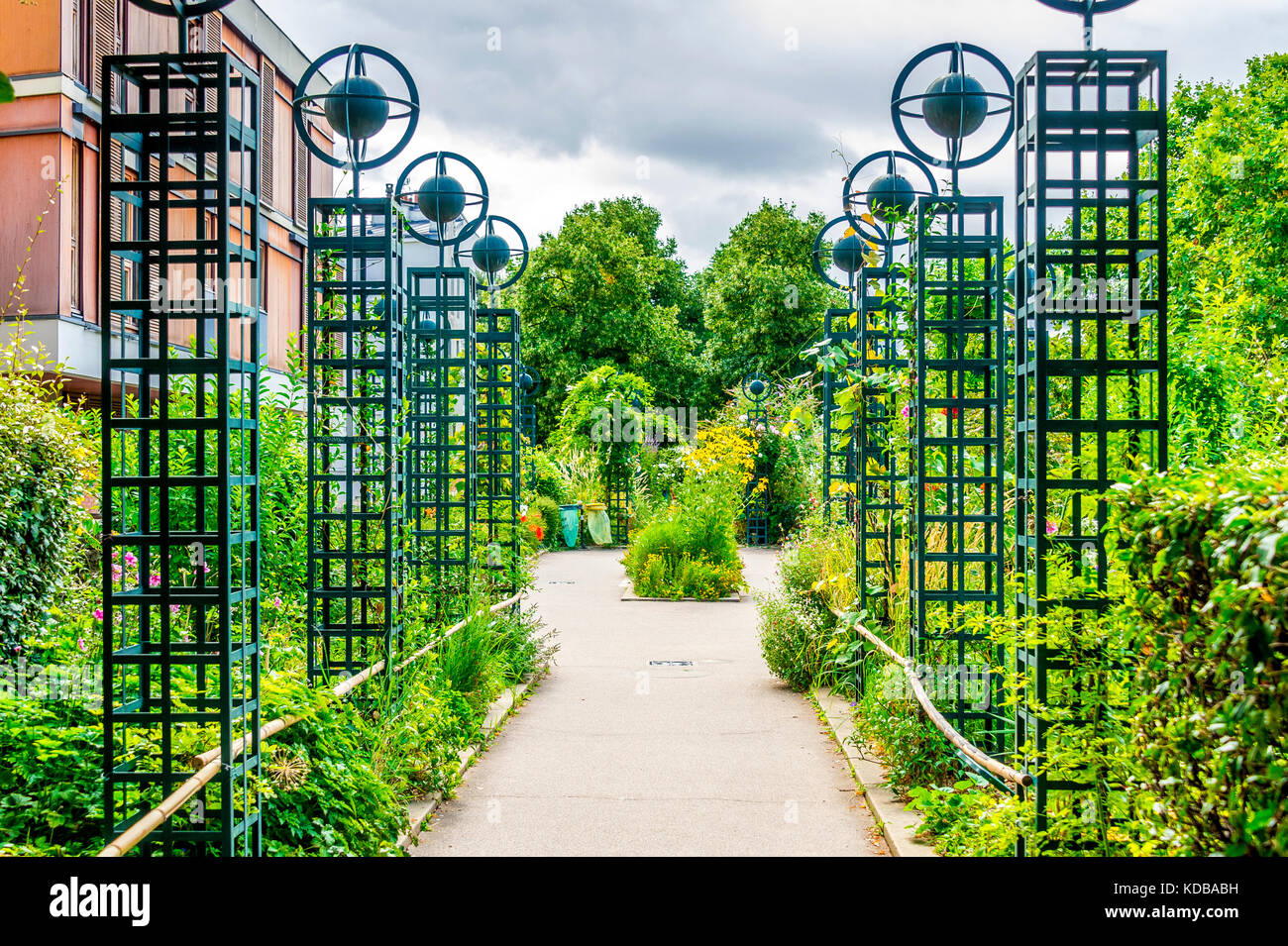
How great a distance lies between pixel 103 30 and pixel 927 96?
1287 cm

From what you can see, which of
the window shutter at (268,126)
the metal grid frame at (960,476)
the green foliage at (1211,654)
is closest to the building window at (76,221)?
the window shutter at (268,126)

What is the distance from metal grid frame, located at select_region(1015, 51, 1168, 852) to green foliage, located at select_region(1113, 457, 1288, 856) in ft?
1.05

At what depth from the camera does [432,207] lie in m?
8.24

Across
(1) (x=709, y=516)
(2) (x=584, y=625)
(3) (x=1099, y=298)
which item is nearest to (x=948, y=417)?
(3) (x=1099, y=298)

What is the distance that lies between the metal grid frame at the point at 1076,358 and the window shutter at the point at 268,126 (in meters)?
17.5

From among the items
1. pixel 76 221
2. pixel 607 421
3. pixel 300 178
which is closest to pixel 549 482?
pixel 607 421

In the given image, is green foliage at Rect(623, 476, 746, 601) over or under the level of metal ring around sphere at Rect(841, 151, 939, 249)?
under

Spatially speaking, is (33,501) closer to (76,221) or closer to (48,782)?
(48,782)

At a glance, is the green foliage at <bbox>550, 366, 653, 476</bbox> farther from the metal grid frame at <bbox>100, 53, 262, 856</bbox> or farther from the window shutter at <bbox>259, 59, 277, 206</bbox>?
the metal grid frame at <bbox>100, 53, 262, 856</bbox>

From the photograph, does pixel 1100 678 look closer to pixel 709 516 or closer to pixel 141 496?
pixel 141 496

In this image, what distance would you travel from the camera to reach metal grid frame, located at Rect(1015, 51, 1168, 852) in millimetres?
3158

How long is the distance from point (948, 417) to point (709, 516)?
8373 millimetres

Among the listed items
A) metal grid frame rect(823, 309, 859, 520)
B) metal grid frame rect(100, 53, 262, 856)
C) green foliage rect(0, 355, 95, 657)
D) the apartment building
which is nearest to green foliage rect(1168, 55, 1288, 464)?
metal grid frame rect(823, 309, 859, 520)
